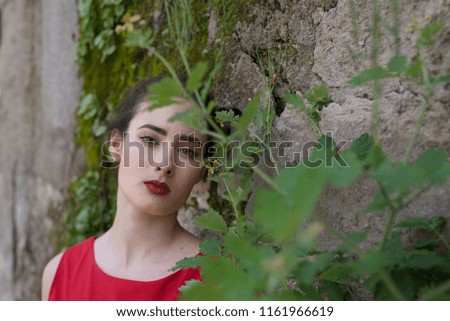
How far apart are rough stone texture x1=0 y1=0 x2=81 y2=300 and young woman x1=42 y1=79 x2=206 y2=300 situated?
3.32ft

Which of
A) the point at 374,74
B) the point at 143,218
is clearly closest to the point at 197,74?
the point at 374,74

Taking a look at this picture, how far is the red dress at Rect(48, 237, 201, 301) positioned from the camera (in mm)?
1866

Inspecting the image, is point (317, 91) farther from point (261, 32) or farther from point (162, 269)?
point (162, 269)

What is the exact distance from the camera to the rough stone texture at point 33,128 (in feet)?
9.93

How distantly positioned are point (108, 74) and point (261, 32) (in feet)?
3.70

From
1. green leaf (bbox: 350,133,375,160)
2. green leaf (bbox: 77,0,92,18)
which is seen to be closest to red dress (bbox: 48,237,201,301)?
green leaf (bbox: 350,133,375,160)

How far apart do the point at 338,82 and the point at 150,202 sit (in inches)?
28.5

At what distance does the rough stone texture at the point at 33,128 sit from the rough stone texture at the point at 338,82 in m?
1.32

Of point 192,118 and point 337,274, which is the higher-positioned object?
point 192,118

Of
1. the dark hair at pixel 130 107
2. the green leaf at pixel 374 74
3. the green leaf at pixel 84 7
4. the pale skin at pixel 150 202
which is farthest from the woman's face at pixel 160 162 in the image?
the green leaf at pixel 84 7

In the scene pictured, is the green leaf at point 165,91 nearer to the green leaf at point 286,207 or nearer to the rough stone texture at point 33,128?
the green leaf at point 286,207

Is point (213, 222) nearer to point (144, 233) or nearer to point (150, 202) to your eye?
point (150, 202)

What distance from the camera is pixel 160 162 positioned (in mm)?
1790

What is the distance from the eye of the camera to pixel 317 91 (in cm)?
152
